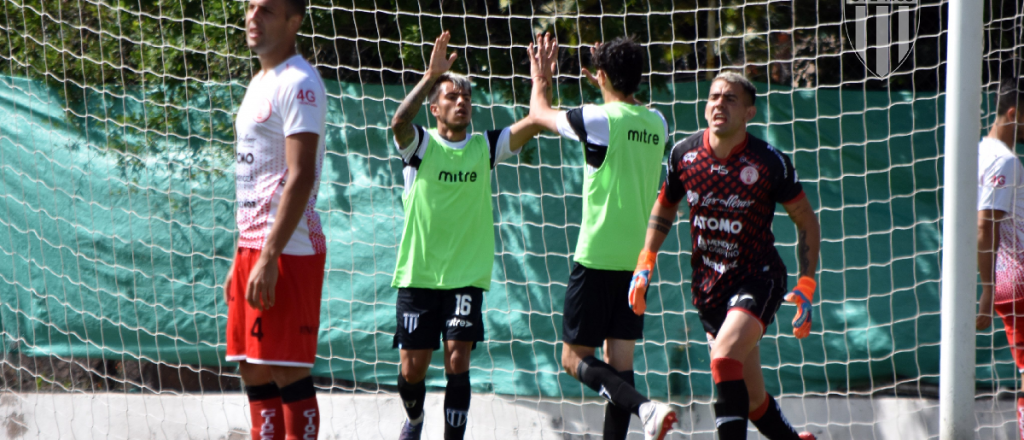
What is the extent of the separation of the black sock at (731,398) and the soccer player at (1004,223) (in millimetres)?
1477

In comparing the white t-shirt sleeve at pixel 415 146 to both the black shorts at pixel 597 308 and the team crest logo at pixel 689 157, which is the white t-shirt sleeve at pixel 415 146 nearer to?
the black shorts at pixel 597 308

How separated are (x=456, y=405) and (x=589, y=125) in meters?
1.41

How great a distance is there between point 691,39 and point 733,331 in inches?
86.2

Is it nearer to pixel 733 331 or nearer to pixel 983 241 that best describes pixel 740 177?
pixel 733 331

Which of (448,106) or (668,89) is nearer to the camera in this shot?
(448,106)

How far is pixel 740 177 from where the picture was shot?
3.77 m

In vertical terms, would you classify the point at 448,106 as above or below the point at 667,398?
above

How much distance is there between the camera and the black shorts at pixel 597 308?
13.5 feet

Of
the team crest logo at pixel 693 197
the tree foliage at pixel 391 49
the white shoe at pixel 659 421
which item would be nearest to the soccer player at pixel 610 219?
the team crest logo at pixel 693 197

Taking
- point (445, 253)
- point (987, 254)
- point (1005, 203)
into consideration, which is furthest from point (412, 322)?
point (1005, 203)

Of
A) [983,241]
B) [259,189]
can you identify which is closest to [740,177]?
[983,241]

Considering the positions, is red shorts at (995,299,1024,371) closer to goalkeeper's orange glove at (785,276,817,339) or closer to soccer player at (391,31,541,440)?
goalkeeper's orange glove at (785,276,817,339)

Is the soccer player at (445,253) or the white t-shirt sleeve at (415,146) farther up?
the white t-shirt sleeve at (415,146)

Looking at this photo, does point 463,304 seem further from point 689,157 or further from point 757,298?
point 757,298
